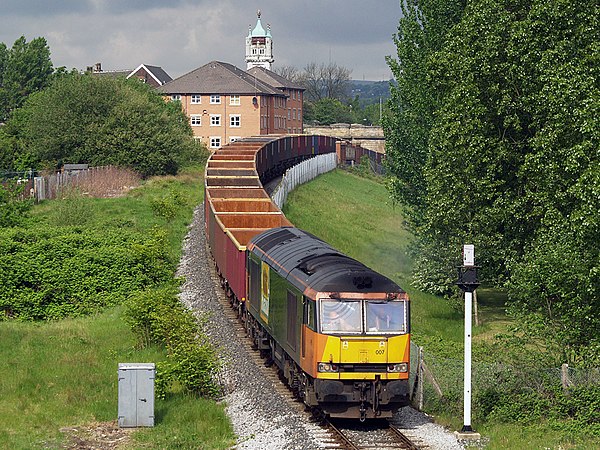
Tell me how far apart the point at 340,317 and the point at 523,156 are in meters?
12.9

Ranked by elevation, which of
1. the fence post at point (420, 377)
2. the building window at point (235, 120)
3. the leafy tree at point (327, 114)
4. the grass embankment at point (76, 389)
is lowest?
the grass embankment at point (76, 389)

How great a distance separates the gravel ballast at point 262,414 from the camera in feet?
52.9

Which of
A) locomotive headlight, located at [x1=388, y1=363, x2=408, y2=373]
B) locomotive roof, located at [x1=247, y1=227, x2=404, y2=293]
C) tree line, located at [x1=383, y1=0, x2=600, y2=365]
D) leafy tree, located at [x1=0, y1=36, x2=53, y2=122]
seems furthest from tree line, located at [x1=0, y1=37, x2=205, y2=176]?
leafy tree, located at [x1=0, y1=36, x2=53, y2=122]

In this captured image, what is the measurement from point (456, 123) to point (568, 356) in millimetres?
9803

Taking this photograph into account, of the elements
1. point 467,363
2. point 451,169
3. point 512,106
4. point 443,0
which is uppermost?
point 443,0

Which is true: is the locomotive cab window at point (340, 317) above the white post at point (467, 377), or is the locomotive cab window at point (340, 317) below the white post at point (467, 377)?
above

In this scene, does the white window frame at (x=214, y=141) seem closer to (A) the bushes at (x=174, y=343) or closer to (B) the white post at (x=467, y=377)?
(A) the bushes at (x=174, y=343)

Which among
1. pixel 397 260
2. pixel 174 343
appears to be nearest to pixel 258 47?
pixel 397 260

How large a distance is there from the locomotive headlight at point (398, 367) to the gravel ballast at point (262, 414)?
3.60ft

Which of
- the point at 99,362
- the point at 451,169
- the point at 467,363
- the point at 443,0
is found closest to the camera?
the point at 467,363

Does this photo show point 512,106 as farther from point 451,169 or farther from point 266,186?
point 266,186

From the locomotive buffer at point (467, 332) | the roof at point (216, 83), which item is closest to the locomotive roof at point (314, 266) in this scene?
the locomotive buffer at point (467, 332)

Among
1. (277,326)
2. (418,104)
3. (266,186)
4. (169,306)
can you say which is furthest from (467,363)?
(266,186)

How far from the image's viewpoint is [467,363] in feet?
56.0
